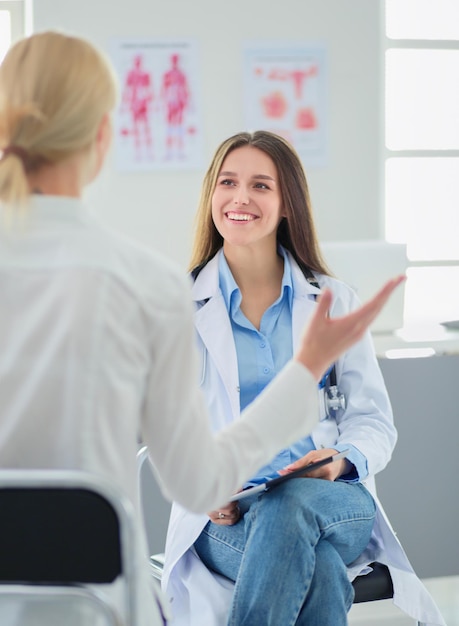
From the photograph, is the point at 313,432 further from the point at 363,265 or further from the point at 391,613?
the point at 391,613

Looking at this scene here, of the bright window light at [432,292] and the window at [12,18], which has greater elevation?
the window at [12,18]

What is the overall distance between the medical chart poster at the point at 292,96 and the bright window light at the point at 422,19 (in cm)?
44

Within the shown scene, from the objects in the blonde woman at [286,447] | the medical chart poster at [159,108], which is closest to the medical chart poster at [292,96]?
the medical chart poster at [159,108]

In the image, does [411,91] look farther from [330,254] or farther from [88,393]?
[88,393]

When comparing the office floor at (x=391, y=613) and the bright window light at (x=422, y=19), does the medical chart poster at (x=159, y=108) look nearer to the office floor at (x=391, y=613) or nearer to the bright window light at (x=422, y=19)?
the bright window light at (x=422, y=19)

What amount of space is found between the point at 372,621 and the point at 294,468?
4.46ft

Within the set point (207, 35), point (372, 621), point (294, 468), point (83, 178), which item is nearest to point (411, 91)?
point (207, 35)

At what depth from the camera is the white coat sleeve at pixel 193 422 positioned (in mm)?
1082

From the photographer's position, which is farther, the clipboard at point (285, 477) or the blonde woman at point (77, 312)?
the clipboard at point (285, 477)

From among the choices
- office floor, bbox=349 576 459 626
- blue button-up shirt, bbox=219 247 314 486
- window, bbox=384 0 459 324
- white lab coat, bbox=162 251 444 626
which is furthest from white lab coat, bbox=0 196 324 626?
window, bbox=384 0 459 324

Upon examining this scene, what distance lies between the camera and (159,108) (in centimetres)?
442

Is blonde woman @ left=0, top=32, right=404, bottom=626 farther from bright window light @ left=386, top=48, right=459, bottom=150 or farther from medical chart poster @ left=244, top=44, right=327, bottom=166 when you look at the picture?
bright window light @ left=386, top=48, right=459, bottom=150

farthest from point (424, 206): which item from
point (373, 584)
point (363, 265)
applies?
point (373, 584)

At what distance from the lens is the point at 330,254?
2.76m
